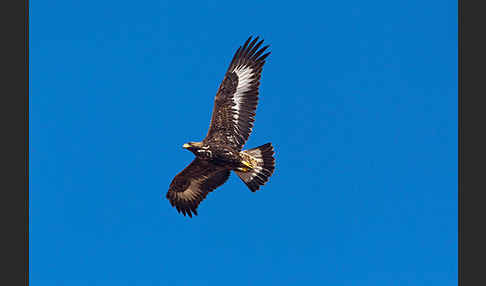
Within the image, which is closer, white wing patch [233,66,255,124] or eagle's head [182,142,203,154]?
eagle's head [182,142,203,154]

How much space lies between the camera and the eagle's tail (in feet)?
50.6

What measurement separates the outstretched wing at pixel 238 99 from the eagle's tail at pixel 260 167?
1.74ft

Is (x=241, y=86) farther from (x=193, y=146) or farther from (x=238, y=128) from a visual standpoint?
(x=193, y=146)

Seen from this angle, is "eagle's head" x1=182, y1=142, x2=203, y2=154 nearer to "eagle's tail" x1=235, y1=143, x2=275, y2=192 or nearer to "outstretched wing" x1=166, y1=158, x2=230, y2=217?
"outstretched wing" x1=166, y1=158, x2=230, y2=217

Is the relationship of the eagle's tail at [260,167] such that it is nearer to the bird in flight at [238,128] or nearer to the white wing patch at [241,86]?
the bird in flight at [238,128]

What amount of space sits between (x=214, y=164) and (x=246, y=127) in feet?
3.37

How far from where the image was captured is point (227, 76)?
15062 mm

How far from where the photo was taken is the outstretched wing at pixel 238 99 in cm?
1491

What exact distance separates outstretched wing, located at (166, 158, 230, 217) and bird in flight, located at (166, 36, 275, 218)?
13 cm

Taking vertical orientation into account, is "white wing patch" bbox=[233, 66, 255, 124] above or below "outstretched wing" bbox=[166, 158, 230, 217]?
above

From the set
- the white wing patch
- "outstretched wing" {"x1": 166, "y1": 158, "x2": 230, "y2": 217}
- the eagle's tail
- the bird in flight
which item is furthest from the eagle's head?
the eagle's tail

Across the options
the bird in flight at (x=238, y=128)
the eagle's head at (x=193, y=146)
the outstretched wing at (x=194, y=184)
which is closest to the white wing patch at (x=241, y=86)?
the bird in flight at (x=238, y=128)

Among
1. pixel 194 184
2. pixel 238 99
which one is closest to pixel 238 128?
pixel 238 99

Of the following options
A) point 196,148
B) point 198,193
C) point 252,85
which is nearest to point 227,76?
point 252,85
